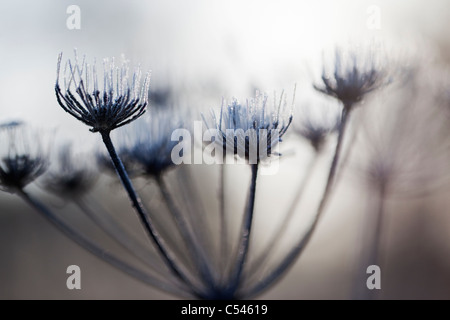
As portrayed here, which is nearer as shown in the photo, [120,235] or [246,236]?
[246,236]

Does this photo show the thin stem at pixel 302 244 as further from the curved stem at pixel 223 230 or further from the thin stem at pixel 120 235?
the thin stem at pixel 120 235

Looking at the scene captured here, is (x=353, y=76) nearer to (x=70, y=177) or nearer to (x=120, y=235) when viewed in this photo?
(x=120, y=235)

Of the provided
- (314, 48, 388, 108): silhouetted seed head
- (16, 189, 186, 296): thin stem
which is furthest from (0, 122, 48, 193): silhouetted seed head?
(314, 48, 388, 108): silhouetted seed head

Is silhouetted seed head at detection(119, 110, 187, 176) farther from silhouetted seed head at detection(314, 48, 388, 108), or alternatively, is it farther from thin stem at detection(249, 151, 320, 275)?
silhouetted seed head at detection(314, 48, 388, 108)

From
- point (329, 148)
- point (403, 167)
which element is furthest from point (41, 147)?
point (403, 167)

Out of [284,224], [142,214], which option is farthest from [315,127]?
[142,214]
